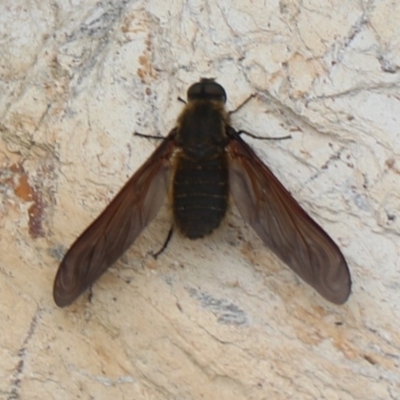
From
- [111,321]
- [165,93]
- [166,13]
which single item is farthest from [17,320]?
[166,13]

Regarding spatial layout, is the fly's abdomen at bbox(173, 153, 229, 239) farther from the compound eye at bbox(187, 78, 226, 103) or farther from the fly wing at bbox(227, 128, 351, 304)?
the compound eye at bbox(187, 78, 226, 103)

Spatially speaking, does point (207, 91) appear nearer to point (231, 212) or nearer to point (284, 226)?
point (231, 212)

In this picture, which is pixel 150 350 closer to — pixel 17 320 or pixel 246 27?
pixel 17 320

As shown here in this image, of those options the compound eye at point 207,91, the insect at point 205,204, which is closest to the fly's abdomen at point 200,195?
the insect at point 205,204

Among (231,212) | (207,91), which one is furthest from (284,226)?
(207,91)

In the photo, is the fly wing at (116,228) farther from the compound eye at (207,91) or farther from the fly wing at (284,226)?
the fly wing at (284,226)
